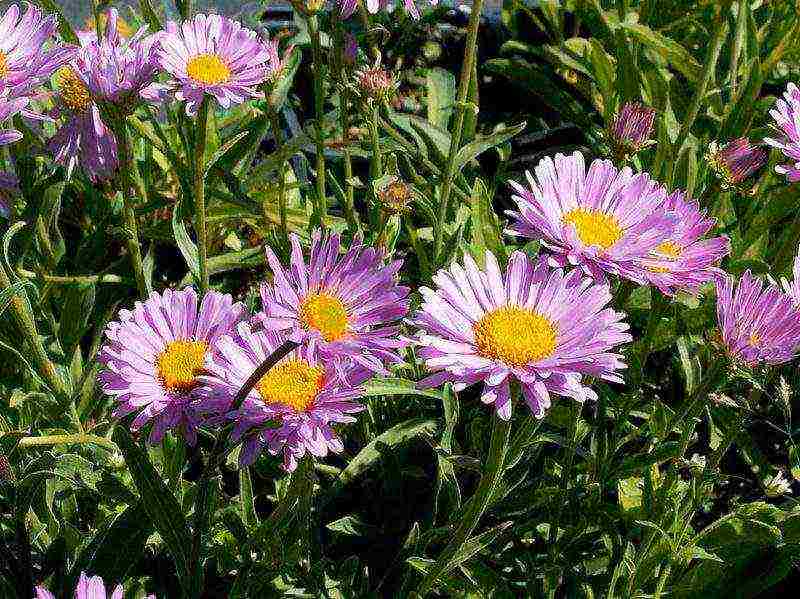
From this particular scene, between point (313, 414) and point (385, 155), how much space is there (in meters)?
1.06

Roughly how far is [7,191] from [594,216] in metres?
1.15

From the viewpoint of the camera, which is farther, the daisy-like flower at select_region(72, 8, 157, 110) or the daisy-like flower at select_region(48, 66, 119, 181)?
the daisy-like flower at select_region(48, 66, 119, 181)

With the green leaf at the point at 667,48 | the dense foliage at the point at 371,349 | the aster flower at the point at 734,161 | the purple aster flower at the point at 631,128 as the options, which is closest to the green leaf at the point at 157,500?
the dense foliage at the point at 371,349

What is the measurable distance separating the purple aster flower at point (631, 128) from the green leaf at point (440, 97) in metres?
0.96

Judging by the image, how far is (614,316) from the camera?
111 cm

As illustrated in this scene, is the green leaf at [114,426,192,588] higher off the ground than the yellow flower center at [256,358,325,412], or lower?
lower

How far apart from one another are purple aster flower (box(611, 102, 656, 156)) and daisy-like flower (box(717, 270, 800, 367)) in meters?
0.36

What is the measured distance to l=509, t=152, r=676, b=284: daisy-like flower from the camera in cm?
120

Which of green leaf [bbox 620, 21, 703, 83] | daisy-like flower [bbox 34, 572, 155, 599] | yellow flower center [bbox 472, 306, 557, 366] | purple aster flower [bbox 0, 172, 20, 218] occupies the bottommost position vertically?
daisy-like flower [bbox 34, 572, 155, 599]

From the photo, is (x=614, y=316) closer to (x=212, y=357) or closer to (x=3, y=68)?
(x=212, y=357)

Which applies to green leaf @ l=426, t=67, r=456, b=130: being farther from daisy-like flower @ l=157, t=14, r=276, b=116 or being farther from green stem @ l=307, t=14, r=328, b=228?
daisy-like flower @ l=157, t=14, r=276, b=116

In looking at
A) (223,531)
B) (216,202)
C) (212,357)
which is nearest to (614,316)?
(212,357)

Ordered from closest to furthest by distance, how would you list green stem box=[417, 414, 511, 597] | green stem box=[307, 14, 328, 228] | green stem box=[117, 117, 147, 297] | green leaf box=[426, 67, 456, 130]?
1. green stem box=[417, 414, 511, 597]
2. green stem box=[117, 117, 147, 297]
3. green stem box=[307, 14, 328, 228]
4. green leaf box=[426, 67, 456, 130]

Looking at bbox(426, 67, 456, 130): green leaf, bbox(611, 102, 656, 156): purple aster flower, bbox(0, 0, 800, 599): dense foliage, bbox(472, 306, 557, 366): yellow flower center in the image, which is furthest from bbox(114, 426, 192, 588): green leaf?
bbox(426, 67, 456, 130): green leaf
